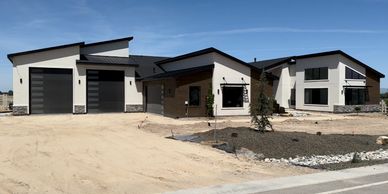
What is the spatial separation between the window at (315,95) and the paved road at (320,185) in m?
30.8

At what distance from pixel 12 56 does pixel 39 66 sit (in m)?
2.08

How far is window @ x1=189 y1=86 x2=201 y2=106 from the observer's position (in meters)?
31.0

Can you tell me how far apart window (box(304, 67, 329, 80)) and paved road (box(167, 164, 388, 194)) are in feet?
101

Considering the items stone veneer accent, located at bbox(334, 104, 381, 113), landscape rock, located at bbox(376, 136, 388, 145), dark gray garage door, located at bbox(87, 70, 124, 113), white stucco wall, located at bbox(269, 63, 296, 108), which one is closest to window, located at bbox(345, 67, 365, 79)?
stone veneer accent, located at bbox(334, 104, 381, 113)

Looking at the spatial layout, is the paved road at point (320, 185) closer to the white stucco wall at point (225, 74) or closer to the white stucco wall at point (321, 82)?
the white stucco wall at point (225, 74)

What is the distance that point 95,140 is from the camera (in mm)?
16781

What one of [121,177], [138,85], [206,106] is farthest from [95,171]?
[138,85]

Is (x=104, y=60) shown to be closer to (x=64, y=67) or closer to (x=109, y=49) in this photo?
(x=109, y=49)

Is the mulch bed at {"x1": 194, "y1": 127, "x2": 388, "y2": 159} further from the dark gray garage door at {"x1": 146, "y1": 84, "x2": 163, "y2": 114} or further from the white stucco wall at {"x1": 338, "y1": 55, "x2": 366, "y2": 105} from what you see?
the white stucco wall at {"x1": 338, "y1": 55, "x2": 366, "y2": 105}

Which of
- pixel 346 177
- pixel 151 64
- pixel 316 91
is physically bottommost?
pixel 346 177

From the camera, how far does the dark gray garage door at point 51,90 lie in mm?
32688

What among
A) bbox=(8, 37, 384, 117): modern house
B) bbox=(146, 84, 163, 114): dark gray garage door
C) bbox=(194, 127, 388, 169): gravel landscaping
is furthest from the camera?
bbox=(146, 84, 163, 114): dark gray garage door

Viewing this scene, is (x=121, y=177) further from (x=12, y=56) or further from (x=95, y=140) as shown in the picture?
(x=12, y=56)

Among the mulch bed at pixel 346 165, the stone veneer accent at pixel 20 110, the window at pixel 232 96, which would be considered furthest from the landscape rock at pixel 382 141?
the stone veneer accent at pixel 20 110
